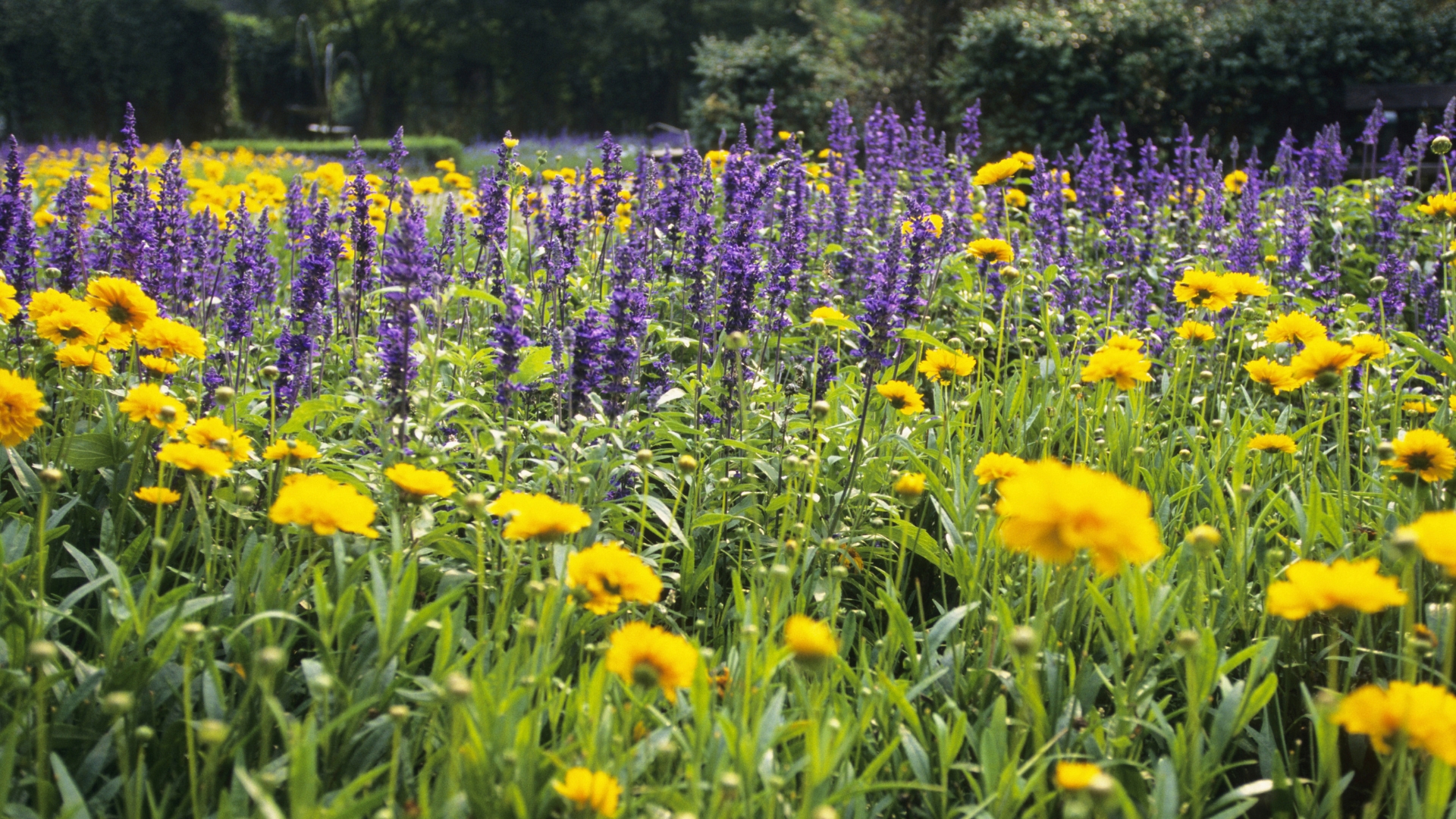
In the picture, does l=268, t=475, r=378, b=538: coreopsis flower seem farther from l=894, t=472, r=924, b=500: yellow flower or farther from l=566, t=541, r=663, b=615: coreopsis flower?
l=894, t=472, r=924, b=500: yellow flower

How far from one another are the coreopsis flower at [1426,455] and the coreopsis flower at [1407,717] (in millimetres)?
728

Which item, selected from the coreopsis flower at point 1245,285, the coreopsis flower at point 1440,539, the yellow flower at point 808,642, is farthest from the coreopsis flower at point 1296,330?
the yellow flower at point 808,642

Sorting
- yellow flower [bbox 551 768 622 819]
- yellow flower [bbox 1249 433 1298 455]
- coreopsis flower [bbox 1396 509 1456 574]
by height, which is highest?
coreopsis flower [bbox 1396 509 1456 574]

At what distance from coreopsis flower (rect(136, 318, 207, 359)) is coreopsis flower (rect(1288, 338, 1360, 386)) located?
7.79 ft

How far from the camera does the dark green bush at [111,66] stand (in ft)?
102

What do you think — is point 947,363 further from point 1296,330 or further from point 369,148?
point 369,148

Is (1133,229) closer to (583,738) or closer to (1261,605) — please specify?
(1261,605)

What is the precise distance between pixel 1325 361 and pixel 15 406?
2.49m

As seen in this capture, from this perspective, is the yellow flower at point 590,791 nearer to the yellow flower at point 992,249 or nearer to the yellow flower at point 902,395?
the yellow flower at point 902,395

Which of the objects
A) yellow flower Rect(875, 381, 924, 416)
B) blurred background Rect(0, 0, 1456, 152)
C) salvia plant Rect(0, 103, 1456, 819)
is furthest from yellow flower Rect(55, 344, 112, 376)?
blurred background Rect(0, 0, 1456, 152)

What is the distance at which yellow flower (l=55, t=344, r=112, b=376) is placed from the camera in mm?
2215

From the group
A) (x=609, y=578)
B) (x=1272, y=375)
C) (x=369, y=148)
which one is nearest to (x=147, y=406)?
(x=609, y=578)

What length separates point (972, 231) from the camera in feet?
16.9

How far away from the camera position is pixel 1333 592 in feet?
4.49
